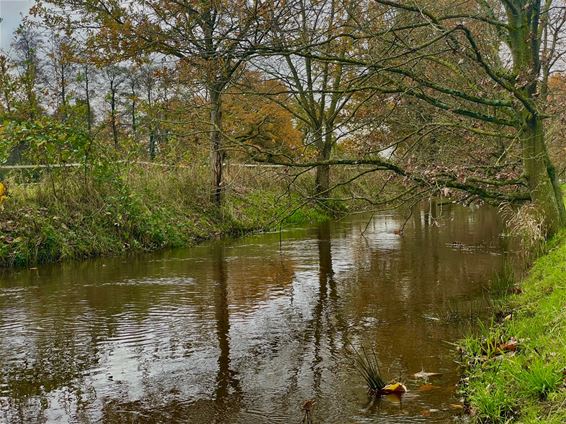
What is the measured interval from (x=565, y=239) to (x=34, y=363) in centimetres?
760

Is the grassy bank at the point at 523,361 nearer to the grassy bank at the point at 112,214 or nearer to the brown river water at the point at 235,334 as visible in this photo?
the brown river water at the point at 235,334

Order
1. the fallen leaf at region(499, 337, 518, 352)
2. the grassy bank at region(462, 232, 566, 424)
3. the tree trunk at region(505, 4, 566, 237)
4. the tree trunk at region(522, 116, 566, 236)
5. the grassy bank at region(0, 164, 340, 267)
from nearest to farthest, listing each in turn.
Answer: the grassy bank at region(462, 232, 566, 424) < the fallen leaf at region(499, 337, 518, 352) < the tree trunk at region(505, 4, 566, 237) < the tree trunk at region(522, 116, 566, 236) < the grassy bank at region(0, 164, 340, 267)

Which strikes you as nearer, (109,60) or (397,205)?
(397,205)

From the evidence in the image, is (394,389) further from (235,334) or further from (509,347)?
(235,334)

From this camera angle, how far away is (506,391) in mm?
4125

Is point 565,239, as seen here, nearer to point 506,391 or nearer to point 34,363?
point 506,391

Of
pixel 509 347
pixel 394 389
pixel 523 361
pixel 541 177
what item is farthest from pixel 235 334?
pixel 541 177

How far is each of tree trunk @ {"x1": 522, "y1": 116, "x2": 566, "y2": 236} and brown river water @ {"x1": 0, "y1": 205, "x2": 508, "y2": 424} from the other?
125cm

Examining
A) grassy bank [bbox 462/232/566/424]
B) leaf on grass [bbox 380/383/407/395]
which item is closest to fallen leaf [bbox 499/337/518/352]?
grassy bank [bbox 462/232/566/424]

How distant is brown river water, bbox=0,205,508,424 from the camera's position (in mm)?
4492

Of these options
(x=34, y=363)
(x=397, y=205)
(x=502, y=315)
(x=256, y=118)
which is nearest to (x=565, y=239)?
(x=397, y=205)

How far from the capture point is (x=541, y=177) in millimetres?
9711

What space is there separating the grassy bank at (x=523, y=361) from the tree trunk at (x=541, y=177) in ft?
10.2

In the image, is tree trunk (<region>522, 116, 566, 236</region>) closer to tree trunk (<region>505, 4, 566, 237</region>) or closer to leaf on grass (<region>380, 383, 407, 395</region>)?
tree trunk (<region>505, 4, 566, 237</region>)
